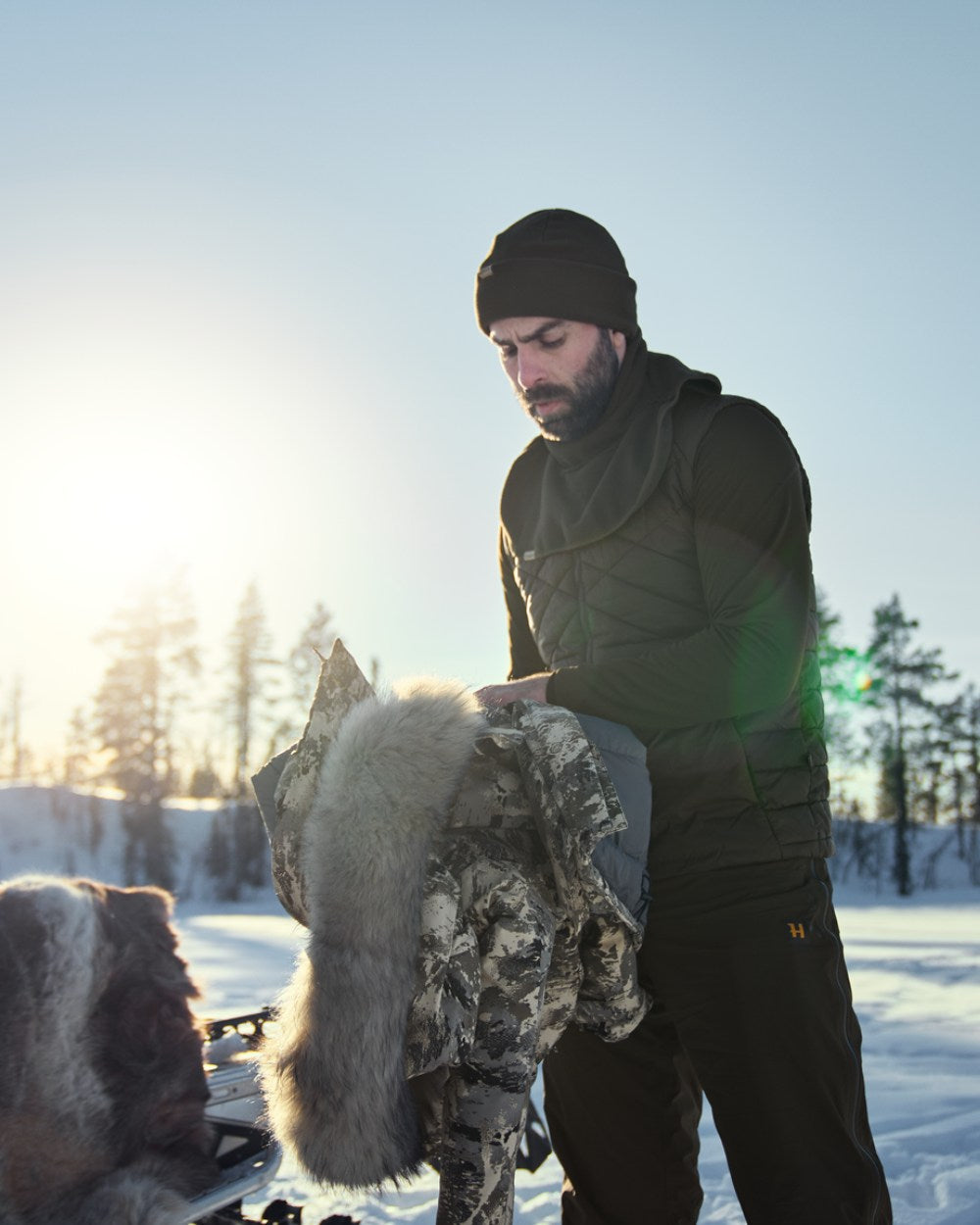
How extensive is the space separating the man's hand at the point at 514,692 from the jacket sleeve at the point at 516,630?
726 mm

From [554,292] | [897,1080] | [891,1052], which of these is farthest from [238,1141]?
[891,1052]

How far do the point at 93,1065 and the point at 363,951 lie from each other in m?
1.01

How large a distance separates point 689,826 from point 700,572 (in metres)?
0.64

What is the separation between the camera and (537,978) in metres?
1.91

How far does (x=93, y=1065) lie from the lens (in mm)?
2338

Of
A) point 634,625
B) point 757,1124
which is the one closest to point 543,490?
point 634,625

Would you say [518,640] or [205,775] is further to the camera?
[205,775]

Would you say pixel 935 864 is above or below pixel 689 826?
below

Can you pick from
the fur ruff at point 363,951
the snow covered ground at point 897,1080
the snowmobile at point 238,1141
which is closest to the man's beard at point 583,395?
the fur ruff at point 363,951

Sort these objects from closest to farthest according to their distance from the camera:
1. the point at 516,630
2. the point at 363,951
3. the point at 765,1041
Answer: the point at 363,951, the point at 765,1041, the point at 516,630

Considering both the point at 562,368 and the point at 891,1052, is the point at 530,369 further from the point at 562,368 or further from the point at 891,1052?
the point at 891,1052

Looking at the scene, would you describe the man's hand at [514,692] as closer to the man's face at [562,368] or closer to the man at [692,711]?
the man at [692,711]

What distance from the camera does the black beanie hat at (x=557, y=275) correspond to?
2.59m

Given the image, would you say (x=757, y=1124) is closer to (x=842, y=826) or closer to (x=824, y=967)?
(x=824, y=967)
